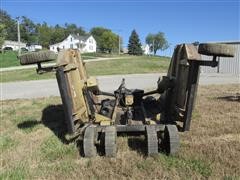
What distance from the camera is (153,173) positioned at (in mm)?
4035

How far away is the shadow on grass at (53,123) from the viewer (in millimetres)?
6308

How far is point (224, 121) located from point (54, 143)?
3.10 meters

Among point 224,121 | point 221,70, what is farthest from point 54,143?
point 221,70

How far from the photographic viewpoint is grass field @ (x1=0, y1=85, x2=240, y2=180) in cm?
407

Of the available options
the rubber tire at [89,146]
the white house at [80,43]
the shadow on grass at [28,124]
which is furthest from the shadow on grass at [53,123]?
the white house at [80,43]


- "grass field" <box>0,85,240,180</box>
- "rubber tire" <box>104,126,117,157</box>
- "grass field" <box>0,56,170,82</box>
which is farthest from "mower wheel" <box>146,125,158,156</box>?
"grass field" <box>0,56,170,82</box>

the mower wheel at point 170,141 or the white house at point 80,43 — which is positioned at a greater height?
the white house at point 80,43

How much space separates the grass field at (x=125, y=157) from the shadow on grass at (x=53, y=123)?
2 cm

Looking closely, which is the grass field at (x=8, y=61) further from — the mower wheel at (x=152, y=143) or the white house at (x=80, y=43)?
the white house at (x=80, y=43)

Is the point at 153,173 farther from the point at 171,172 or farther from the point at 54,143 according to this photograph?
the point at 54,143

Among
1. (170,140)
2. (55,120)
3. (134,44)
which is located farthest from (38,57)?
(134,44)

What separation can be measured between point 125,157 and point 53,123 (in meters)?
3.03

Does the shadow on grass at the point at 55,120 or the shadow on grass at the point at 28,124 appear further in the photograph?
the shadow on grass at the point at 28,124

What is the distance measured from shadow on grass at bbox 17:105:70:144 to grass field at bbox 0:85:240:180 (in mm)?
21
